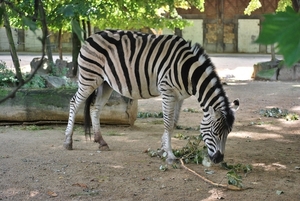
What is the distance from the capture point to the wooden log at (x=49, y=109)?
9086 millimetres

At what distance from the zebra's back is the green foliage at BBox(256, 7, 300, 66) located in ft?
18.4

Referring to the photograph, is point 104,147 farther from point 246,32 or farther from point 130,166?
point 246,32

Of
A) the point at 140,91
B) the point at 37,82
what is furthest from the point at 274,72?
the point at 140,91

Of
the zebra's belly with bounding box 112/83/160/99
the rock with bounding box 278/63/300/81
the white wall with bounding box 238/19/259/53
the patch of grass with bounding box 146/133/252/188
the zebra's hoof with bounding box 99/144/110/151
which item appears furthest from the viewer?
the white wall with bounding box 238/19/259/53

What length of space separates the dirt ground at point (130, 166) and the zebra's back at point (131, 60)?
109cm

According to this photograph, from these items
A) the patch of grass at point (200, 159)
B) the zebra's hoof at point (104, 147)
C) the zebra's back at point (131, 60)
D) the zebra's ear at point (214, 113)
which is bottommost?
the zebra's hoof at point (104, 147)

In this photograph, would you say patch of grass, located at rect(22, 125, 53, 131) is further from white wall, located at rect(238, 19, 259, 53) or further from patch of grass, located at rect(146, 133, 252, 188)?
white wall, located at rect(238, 19, 259, 53)

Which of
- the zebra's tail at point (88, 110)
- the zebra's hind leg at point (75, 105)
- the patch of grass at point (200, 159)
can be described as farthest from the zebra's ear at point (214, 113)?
the zebra's tail at point (88, 110)

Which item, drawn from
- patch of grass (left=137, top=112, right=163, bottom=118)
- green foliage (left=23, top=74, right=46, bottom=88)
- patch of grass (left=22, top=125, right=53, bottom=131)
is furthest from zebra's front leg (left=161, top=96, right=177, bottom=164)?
green foliage (left=23, top=74, right=46, bottom=88)

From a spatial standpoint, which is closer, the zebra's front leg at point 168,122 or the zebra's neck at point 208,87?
the zebra's neck at point 208,87

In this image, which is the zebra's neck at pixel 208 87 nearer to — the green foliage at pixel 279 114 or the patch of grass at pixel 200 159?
the patch of grass at pixel 200 159

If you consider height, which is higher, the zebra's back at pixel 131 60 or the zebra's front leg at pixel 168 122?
the zebra's back at pixel 131 60

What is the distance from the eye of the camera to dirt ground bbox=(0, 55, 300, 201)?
5105 millimetres

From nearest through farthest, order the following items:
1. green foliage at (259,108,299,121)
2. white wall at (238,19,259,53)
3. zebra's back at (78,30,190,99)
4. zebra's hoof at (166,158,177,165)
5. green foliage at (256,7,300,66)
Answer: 1. green foliage at (256,7,300,66)
2. zebra's hoof at (166,158,177,165)
3. zebra's back at (78,30,190,99)
4. green foliage at (259,108,299,121)
5. white wall at (238,19,259,53)
